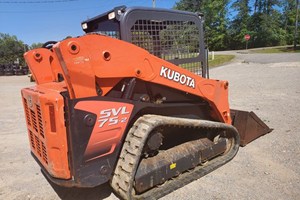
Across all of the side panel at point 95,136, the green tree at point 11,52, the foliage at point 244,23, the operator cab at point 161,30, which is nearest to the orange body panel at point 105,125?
the side panel at point 95,136

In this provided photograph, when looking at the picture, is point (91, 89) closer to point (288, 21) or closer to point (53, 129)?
point (53, 129)

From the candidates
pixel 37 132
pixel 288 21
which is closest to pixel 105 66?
pixel 37 132

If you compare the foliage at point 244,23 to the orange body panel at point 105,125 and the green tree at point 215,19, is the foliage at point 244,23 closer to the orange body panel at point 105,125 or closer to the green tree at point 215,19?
the green tree at point 215,19

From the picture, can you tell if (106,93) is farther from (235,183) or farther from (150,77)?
(235,183)

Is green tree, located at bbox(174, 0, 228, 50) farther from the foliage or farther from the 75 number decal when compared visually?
the 75 number decal

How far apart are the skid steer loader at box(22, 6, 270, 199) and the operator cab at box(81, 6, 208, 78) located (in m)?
0.01

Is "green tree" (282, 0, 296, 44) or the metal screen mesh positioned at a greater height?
"green tree" (282, 0, 296, 44)

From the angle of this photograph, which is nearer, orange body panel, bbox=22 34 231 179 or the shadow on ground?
orange body panel, bbox=22 34 231 179

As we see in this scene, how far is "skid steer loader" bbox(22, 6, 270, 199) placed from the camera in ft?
7.79

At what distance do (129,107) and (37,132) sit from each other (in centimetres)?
112

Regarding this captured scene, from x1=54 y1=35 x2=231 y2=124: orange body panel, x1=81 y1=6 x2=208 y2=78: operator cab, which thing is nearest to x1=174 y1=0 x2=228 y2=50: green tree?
x1=81 y1=6 x2=208 y2=78: operator cab

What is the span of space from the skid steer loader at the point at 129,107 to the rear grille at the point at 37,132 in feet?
0.05

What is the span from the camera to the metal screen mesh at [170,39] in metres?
3.03

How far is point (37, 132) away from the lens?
9.41ft
